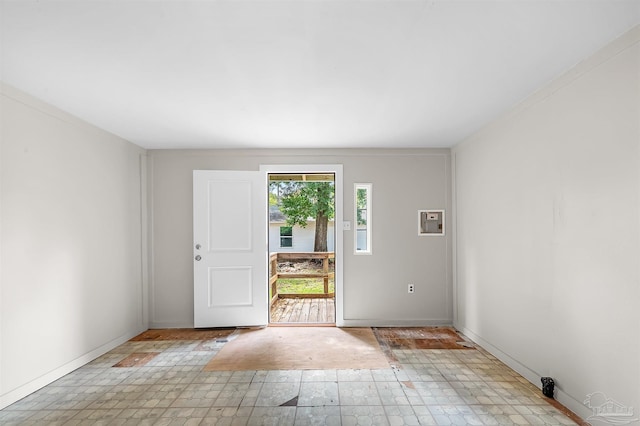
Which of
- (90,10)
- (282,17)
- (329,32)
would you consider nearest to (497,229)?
(329,32)


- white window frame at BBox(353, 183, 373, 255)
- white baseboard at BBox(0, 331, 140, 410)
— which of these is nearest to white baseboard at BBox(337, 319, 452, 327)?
white window frame at BBox(353, 183, 373, 255)

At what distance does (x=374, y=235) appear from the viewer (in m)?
3.91

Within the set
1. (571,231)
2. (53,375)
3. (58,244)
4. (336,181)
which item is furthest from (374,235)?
(53,375)

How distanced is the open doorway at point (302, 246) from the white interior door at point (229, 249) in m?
0.84

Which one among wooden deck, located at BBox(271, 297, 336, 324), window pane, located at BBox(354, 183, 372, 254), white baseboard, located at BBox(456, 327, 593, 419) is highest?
window pane, located at BBox(354, 183, 372, 254)

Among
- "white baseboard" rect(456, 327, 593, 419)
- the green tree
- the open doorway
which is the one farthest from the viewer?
the green tree

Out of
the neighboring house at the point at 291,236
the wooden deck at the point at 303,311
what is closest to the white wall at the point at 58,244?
the wooden deck at the point at 303,311

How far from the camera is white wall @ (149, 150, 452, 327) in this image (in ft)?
12.7

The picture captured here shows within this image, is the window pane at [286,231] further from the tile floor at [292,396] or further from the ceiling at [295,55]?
the ceiling at [295,55]

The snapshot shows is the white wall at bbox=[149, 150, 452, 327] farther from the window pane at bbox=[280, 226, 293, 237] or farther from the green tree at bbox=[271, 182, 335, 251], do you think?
the window pane at bbox=[280, 226, 293, 237]

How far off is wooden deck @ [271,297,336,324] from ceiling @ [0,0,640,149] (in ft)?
8.91

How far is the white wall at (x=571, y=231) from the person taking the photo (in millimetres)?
1670

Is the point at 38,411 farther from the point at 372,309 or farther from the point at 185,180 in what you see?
the point at 372,309

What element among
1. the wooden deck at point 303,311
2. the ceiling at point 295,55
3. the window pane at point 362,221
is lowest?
the wooden deck at point 303,311
